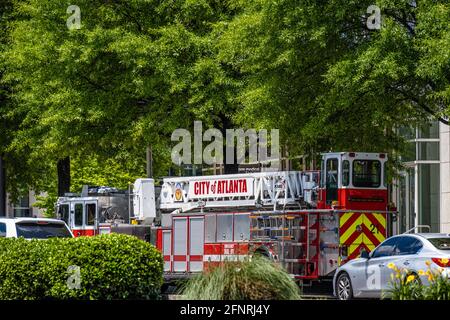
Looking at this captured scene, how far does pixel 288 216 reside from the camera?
84.7 feet

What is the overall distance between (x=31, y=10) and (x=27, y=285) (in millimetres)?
19521

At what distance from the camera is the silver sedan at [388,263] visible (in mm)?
20203

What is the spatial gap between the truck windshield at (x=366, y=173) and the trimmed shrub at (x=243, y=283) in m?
12.0

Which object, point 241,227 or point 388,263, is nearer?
point 388,263

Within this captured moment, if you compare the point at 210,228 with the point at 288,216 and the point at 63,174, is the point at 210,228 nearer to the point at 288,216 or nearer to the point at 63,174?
the point at 288,216

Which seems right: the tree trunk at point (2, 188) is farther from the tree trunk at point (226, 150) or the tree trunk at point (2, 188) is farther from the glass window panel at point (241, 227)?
the glass window panel at point (241, 227)

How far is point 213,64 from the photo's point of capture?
31234 mm

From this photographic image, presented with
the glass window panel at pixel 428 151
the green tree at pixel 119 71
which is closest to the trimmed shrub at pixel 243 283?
the green tree at pixel 119 71

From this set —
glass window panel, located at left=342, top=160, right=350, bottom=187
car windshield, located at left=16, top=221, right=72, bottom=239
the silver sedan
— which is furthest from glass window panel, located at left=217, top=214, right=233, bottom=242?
the silver sedan

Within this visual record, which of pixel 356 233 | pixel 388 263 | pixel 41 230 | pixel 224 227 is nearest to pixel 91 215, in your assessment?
pixel 224 227

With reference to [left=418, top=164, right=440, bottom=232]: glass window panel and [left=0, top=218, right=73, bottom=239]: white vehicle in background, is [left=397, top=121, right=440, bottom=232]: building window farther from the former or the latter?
[left=0, top=218, right=73, bottom=239]: white vehicle in background

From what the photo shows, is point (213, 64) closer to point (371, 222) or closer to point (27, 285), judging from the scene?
point (371, 222)

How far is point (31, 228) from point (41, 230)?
283mm
